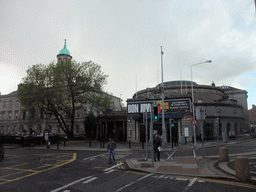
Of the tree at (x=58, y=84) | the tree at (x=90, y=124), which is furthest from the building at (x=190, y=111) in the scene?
the tree at (x=90, y=124)

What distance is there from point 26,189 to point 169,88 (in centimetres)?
4885

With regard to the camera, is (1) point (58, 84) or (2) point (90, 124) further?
(2) point (90, 124)

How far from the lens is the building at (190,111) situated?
32.5 metres

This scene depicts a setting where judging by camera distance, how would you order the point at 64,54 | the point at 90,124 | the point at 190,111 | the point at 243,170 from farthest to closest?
the point at 64,54, the point at 90,124, the point at 190,111, the point at 243,170

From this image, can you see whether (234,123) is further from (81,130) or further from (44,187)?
(44,187)

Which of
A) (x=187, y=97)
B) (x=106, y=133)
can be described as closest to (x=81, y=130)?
(x=106, y=133)

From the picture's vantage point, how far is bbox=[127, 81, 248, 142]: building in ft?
107

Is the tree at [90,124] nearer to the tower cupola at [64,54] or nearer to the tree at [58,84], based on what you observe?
the tree at [58,84]

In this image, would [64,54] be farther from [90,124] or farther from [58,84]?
[58,84]

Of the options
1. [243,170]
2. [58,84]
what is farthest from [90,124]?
[243,170]

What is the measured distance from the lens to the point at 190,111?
32781 mm

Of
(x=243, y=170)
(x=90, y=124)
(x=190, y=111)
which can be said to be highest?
(x=190, y=111)

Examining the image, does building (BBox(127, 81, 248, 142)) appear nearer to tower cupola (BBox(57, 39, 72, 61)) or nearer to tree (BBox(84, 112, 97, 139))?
tree (BBox(84, 112, 97, 139))

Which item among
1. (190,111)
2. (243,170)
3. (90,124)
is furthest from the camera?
(90,124)
